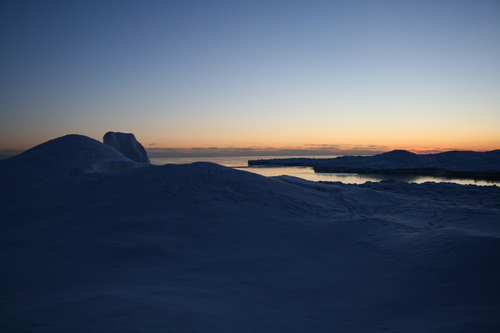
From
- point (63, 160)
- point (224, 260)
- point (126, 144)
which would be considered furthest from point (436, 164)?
point (63, 160)

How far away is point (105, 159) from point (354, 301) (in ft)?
48.7

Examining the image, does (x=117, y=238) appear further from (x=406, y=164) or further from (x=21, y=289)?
(x=406, y=164)

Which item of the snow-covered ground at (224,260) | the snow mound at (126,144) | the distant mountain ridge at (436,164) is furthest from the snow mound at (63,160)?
the distant mountain ridge at (436,164)

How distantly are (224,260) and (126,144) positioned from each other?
2483 cm

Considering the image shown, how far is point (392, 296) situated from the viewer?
4051mm

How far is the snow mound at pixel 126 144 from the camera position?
86.2 ft

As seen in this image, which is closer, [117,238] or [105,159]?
[117,238]

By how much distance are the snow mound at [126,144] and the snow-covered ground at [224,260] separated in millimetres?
16046

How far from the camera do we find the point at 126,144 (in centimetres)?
2711

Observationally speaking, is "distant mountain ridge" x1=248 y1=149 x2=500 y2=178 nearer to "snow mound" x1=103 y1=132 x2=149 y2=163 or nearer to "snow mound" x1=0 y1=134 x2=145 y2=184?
"snow mound" x1=103 y1=132 x2=149 y2=163

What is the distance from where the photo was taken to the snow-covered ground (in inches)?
130

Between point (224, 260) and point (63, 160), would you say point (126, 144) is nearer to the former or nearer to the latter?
point (63, 160)

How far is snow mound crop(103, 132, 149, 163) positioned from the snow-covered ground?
1605 centimetres

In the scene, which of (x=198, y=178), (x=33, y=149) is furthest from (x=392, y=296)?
(x=33, y=149)
